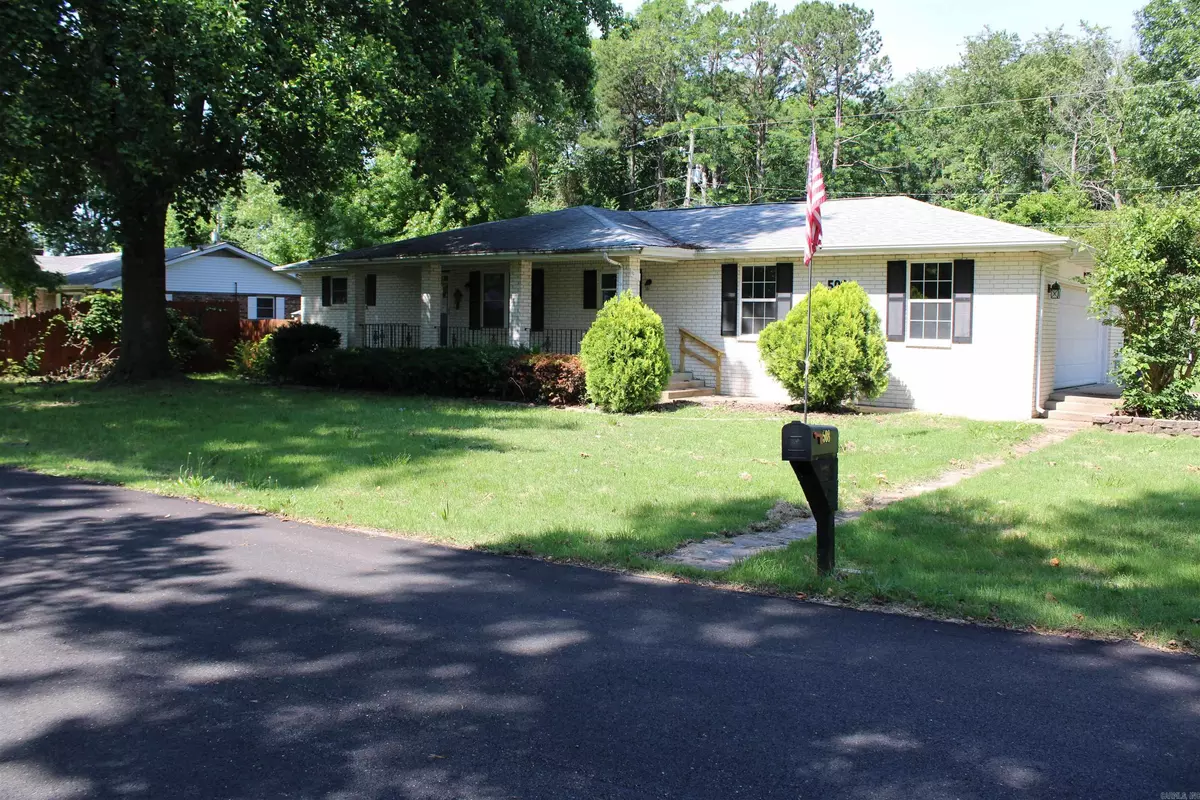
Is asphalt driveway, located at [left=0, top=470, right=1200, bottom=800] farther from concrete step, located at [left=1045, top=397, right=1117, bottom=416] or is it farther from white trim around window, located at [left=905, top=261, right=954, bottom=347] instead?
white trim around window, located at [left=905, top=261, right=954, bottom=347]

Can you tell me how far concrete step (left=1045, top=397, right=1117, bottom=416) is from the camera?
1650cm

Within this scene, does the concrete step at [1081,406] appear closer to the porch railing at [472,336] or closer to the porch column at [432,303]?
the porch railing at [472,336]

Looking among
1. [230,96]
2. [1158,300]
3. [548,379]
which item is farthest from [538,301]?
[1158,300]

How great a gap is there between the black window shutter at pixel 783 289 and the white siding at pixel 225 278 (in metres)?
25.8

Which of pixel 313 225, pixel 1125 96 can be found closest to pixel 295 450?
pixel 313 225

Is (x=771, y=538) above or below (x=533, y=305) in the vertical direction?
below

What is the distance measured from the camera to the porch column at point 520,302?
21.2 m

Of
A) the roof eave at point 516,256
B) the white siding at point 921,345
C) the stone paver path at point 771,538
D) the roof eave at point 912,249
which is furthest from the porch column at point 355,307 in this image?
the stone paver path at point 771,538

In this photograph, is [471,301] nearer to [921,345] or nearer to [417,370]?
[417,370]

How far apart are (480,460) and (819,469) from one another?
19.0 feet

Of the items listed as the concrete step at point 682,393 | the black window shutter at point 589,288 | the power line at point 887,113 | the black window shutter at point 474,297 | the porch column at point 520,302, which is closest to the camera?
the concrete step at point 682,393

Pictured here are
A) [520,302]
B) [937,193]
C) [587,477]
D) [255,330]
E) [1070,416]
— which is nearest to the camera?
[587,477]

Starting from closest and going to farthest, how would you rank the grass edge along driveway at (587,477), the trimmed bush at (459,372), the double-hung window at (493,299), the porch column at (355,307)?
the grass edge along driveway at (587,477)
the trimmed bush at (459,372)
the double-hung window at (493,299)
the porch column at (355,307)

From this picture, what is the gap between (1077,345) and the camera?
20.5 metres
